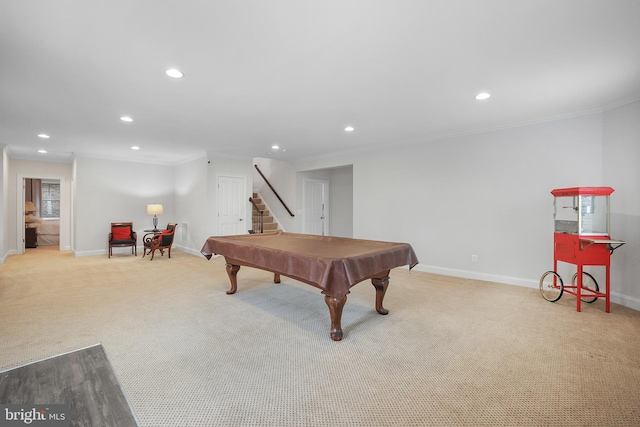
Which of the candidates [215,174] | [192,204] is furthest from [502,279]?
[192,204]

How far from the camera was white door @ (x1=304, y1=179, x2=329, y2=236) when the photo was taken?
324 inches

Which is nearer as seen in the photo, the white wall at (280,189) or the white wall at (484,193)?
the white wall at (484,193)

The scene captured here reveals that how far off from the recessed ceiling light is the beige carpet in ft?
8.16

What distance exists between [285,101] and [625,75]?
3524 millimetres

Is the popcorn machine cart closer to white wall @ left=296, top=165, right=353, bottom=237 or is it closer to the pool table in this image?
the pool table

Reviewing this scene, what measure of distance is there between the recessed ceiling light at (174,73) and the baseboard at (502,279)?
15.7ft

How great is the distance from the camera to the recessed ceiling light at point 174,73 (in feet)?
8.95

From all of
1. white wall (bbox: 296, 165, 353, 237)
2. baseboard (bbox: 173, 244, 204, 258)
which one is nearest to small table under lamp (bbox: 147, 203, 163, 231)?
baseboard (bbox: 173, 244, 204, 258)

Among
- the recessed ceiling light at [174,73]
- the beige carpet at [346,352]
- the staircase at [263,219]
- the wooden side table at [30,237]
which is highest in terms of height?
the recessed ceiling light at [174,73]

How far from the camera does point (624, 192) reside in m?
3.47

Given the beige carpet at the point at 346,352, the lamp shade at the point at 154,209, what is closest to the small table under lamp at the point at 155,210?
the lamp shade at the point at 154,209

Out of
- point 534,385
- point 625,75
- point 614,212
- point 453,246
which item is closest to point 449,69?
point 625,75

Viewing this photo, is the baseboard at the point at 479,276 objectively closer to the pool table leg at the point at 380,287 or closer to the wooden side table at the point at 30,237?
the pool table leg at the point at 380,287

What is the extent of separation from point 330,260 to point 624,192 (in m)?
3.78
